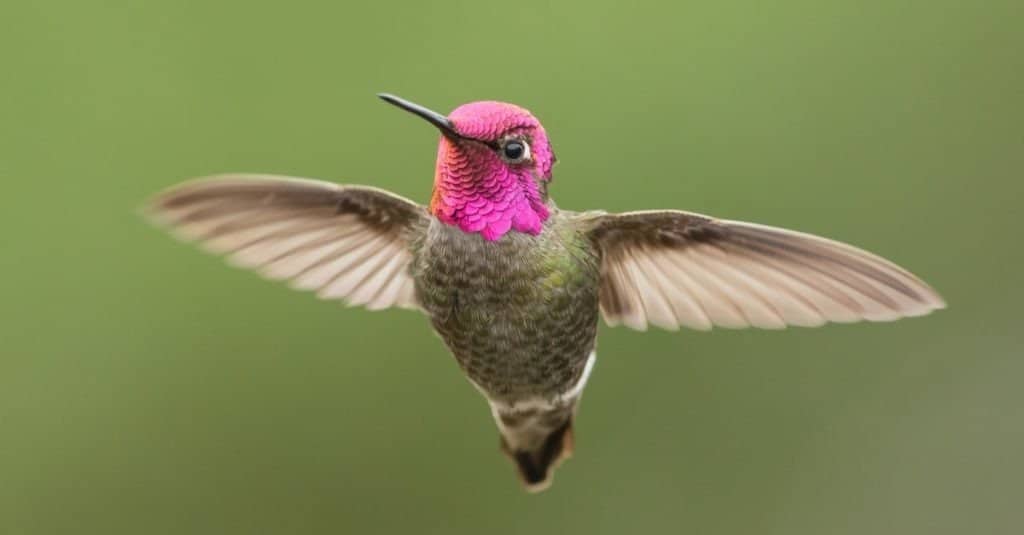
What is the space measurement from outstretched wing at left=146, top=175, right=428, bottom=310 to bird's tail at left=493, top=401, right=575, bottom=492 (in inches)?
6.7

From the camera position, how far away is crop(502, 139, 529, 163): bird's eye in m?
0.90

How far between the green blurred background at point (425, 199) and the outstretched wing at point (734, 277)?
842 mm

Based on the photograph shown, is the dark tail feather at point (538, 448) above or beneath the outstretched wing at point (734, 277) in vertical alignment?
beneath

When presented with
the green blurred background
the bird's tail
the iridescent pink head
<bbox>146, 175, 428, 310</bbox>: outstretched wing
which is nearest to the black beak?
the iridescent pink head

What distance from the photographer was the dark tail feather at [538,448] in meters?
1.22

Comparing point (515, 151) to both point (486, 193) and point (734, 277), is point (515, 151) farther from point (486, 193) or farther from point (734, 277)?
point (734, 277)

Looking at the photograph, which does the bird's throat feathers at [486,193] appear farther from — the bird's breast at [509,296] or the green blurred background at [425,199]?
the green blurred background at [425,199]

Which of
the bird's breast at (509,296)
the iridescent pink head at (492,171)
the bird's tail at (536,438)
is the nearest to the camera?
the iridescent pink head at (492,171)

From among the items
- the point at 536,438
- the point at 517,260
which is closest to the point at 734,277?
the point at 517,260

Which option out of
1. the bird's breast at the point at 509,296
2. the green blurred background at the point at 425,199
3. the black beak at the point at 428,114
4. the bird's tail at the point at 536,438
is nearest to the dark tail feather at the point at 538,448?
the bird's tail at the point at 536,438

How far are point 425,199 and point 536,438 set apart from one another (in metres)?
0.81

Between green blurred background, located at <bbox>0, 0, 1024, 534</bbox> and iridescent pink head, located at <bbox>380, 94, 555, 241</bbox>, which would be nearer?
iridescent pink head, located at <bbox>380, 94, 555, 241</bbox>

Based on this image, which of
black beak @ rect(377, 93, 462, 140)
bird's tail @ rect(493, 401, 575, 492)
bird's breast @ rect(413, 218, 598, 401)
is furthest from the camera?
bird's tail @ rect(493, 401, 575, 492)

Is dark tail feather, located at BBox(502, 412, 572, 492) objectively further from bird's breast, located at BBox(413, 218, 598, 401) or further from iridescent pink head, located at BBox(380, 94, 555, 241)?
iridescent pink head, located at BBox(380, 94, 555, 241)
